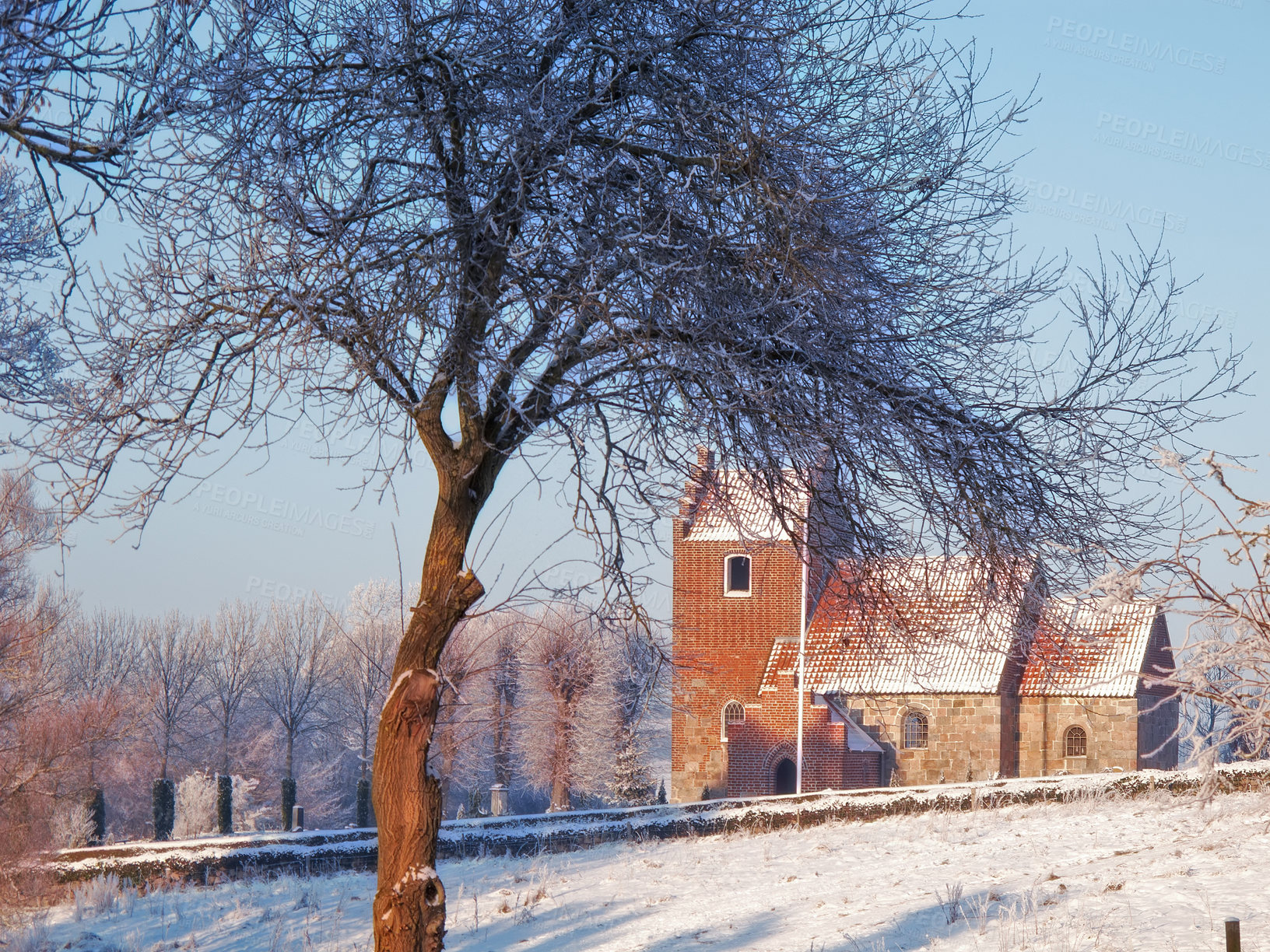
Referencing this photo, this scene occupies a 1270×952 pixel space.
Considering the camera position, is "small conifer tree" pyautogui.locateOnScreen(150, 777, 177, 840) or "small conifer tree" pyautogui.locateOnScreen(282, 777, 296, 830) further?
"small conifer tree" pyautogui.locateOnScreen(282, 777, 296, 830)

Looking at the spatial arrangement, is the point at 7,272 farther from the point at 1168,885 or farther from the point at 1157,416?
the point at 1168,885

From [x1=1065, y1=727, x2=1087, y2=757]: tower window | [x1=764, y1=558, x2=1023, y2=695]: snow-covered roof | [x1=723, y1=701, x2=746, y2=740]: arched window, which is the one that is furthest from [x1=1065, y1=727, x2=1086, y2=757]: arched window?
[x1=764, y1=558, x2=1023, y2=695]: snow-covered roof

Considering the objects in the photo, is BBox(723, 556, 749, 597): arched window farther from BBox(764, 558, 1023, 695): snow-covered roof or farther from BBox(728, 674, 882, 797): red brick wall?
BBox(764, 558, 1023, 695): snow-covered roof

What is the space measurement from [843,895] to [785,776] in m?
24.9

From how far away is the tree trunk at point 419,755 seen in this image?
241 inches

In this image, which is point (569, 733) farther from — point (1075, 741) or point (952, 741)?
point (1075, 741)

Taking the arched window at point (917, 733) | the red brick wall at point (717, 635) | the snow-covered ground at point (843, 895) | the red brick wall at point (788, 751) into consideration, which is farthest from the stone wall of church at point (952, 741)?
the snow-covered ground at point (843, 895)

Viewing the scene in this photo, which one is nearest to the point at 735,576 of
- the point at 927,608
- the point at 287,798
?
the point at 287,798

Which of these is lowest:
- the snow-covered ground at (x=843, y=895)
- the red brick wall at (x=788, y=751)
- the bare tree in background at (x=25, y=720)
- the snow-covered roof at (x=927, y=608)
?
the red brick wall at (x=788, y=751)

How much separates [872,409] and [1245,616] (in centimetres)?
284

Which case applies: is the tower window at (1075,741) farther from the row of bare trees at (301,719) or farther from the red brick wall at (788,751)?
the row of bare trees at (301,719)

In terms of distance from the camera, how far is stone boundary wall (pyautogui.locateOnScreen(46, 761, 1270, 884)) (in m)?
18.5

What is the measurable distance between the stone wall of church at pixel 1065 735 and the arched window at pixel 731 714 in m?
8.65

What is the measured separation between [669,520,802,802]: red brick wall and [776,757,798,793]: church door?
169 centimetres
